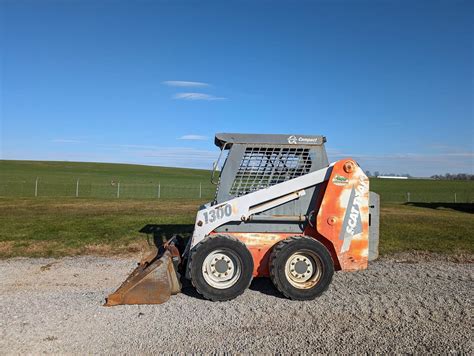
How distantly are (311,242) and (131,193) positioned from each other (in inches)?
1143

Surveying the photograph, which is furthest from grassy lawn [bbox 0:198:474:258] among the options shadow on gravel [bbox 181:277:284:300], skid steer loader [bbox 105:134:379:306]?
skid steer loader [bbox 105:134:379:306]

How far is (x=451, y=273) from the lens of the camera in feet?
23.4

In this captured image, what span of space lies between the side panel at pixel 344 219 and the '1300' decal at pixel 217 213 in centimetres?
131

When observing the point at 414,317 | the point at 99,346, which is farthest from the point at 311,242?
the point at 99,346

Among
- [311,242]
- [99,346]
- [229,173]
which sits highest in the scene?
[229,173]

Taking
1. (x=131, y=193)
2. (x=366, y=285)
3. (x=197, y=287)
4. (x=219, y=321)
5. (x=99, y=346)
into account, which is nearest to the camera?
(x=99, y=346)

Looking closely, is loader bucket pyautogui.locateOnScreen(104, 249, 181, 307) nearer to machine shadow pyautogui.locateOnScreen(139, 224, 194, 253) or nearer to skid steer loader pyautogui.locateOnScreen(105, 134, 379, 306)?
skid steer loader pyautogui.locateOnScreen(105, 134, 379, 306)

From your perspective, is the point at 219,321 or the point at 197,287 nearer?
the point at 219,321

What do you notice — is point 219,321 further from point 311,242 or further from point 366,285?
point 366,285

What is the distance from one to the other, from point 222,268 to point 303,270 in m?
1.14

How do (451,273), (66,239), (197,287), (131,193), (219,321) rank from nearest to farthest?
(219,321) → (197,287) → (451,273) → (66,239) → (131,193)

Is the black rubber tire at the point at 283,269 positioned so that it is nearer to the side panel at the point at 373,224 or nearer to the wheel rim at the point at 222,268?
the wheel rim at the point at 222,268

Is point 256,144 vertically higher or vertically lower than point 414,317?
higher

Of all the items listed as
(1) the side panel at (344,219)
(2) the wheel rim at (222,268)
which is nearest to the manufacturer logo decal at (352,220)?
Result: (1) the side panel at (344,219)
